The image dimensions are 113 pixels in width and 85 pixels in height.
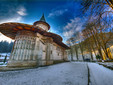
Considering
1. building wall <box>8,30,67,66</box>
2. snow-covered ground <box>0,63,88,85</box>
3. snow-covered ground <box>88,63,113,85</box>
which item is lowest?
snow-covered ground <box>0,63,88,85</box>

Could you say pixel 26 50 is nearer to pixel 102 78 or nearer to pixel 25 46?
pixel 25 46

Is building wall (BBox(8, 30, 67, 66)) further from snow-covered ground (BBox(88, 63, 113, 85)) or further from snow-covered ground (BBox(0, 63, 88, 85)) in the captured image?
snow-covered ground (BBox(88, 63, 113, 85))

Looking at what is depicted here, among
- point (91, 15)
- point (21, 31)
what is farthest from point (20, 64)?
point (91, 15)

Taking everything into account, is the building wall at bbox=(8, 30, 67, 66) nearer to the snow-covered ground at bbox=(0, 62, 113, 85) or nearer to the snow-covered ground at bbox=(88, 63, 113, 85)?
the snow-covered ground at bbox=(0, 62, 113, 85)

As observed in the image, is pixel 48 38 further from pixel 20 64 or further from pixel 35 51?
pixel 20 64

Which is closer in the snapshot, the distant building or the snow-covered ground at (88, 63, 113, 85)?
the snow-covered ground at (88, 63, 113, 85)

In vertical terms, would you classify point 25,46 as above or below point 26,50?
above

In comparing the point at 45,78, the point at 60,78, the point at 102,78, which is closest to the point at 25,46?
the point at 45,78

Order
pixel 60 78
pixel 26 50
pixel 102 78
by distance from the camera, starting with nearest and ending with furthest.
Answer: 1. pixel 102 78
2. pixel 60 78
3. pixel 26 50

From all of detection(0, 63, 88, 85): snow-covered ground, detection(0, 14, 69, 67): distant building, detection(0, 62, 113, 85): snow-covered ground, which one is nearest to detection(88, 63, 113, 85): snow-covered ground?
detection(0, 62, 113, 85): snow-covered ground

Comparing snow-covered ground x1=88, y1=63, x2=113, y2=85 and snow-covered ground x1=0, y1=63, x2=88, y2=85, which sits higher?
snow-covered ground x1=88, y1=63, x2=113, y2=85

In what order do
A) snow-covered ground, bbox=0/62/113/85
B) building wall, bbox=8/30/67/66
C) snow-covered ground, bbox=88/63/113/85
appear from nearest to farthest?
snow-covered ground, bbox=88/63/113/85 < snow-covered ground, bbox=0/62/113/85 < building wall, bbox=8/30/67/66

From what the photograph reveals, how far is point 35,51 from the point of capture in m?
6.42

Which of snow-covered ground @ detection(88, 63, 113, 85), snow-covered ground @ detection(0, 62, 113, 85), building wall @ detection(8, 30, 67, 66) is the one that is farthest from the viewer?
building wall @ detection(8, 30, 67, 66)
